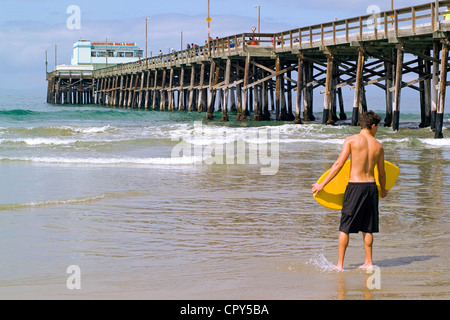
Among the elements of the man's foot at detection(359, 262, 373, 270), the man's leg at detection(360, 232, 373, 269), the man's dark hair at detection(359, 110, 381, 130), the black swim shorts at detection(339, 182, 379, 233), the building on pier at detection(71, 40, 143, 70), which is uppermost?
the building on pier at detection(71, 40, 143, 70)

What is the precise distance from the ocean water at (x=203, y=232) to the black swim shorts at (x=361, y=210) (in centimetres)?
37

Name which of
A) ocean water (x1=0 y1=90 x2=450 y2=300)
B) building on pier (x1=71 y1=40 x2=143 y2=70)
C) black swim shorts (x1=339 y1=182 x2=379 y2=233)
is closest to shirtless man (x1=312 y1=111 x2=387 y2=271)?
black swim shorts (x1=339 y1=182 x2=379 y2=233)

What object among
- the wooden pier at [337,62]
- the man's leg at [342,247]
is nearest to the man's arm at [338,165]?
the man's leg at [342,247]

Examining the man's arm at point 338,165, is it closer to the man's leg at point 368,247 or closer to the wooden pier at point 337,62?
the man's leg at point 368,247

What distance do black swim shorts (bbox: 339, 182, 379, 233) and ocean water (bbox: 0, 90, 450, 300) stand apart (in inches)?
14.5

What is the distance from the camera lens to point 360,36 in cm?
2369

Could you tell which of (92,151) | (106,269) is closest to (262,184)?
(106,269)

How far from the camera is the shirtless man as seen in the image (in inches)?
226

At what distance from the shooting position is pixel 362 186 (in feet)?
18.9

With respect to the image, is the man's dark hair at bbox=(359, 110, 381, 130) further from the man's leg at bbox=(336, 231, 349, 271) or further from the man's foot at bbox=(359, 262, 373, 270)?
the man's foot at bbox=(359, 262, 373, 270)

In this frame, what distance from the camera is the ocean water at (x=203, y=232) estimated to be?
5.42m

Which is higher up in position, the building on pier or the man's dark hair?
the building on pier

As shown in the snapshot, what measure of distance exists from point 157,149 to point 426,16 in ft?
27.4

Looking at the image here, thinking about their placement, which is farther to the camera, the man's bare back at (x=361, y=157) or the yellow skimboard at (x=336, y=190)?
the yellow skimboard at (x=336, y=190)
